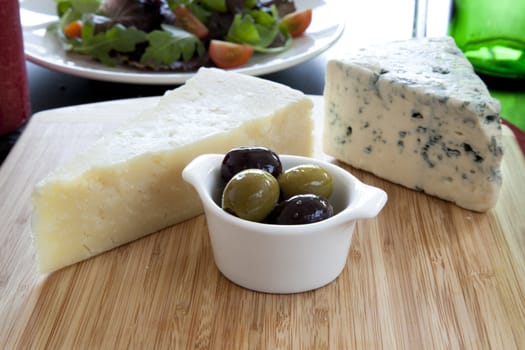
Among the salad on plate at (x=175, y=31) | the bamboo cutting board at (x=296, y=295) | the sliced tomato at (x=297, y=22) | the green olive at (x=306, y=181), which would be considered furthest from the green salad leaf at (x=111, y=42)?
the green olive at (x=306, y=181)

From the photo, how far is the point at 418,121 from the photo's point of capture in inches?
60.5

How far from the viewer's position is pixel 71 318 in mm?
1212

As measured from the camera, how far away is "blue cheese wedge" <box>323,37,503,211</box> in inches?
58.0

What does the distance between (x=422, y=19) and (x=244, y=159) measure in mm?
1348

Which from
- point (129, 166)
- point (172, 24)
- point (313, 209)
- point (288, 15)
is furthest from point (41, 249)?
point (288, 15)

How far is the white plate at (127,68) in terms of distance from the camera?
6.69 ft

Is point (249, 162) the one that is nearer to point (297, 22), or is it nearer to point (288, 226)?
point (288, 226)

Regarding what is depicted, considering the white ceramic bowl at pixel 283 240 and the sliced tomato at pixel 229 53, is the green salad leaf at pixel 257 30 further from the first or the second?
the white ceramic bowl at pixel 283 240

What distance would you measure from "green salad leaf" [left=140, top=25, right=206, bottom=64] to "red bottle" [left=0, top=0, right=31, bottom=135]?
374mm

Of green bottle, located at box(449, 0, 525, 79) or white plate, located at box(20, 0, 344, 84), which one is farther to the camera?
A: green bottle, located at box(449, 0, 525, 79)

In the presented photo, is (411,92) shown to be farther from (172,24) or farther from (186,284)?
(172,24)

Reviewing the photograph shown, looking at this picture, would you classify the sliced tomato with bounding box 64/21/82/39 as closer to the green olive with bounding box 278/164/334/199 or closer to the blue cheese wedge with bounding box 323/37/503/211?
the blue cheese wedge with bounding box 323/37/503/211

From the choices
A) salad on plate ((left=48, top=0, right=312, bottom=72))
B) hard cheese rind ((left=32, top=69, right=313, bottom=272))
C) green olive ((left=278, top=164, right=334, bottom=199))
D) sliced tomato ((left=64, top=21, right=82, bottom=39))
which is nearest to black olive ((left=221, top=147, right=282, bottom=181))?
green olive ((left=278, top=164, right=334, bottom=199))

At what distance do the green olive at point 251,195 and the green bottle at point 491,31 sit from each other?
1320 mm
